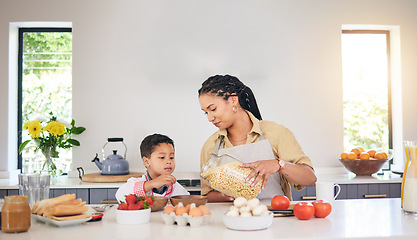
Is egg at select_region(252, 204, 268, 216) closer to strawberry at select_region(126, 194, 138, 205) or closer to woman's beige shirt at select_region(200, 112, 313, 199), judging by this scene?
strawberry at select_region(126, 194, 138, 205)

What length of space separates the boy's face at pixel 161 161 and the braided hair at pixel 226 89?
0.41 meters

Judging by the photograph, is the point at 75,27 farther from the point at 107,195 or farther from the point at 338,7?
the point at 338,7

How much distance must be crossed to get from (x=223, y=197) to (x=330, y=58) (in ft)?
7.14

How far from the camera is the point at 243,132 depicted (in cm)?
252

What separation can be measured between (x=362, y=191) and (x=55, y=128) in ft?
7.77

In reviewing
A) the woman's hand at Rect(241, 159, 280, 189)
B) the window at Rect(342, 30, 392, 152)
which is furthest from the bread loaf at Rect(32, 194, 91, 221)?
the window at Rect(342, 30, 392, 152)

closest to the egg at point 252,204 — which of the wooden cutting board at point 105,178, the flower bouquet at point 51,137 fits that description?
the wooden cutting board at point 105,178

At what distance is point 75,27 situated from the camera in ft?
12.9

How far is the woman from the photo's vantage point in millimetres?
2346

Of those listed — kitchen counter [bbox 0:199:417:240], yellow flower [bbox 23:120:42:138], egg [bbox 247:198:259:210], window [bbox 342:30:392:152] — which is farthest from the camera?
window [bbox 342:30:392:152]

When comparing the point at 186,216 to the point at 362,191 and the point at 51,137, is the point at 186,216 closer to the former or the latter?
the point at 362,191

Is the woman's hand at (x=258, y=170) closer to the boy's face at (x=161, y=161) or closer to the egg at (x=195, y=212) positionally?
the egg at (x=195, y=212)

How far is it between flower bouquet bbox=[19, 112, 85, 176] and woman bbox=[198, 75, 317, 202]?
1.62 m

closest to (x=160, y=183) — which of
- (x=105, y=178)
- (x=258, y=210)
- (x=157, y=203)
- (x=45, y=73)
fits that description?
(x=157, y=203)
